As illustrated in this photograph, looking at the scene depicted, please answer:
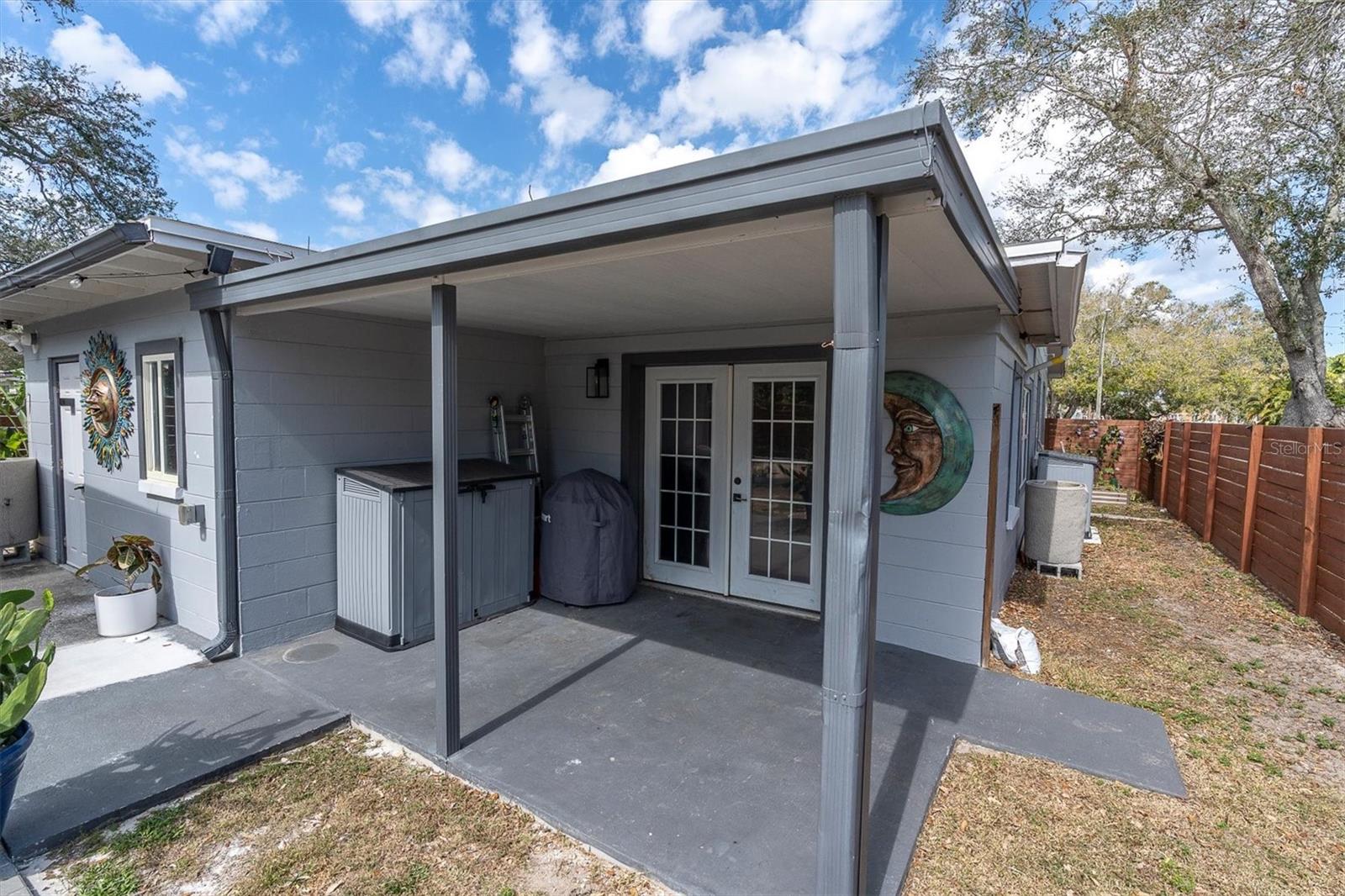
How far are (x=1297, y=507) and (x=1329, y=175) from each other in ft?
16.9

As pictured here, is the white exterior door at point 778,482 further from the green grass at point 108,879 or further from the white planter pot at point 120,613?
the white planter pot at point 120,613

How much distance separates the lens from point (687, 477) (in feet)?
17.0

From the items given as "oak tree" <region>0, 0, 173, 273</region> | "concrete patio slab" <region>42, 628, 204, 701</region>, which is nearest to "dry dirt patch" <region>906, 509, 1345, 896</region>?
"concrete patio slab" <region>42, 628, 204, 701</region>

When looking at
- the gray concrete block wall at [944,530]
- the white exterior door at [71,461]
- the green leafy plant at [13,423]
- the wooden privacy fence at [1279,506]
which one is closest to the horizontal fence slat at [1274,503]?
the wooden privacy fence at [1279,506]

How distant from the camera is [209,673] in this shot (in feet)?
11.6

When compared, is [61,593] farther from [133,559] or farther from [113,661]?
[113,661]

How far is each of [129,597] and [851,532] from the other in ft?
15.6

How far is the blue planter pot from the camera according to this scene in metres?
2.07

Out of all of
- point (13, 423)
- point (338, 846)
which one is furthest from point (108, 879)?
point (13, 423)

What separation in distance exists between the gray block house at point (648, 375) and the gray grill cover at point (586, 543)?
57 centimetres

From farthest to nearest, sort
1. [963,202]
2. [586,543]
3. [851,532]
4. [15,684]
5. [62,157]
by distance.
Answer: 1. [62,157]
2. [586,543]
3. [15,684]
4. [963,202]
5. [851,532]

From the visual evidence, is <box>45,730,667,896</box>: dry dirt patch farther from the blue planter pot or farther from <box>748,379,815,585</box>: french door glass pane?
<box>748,379,815,585</box>: french door glass pane

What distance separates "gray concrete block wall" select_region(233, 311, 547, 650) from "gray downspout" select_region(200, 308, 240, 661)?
38 mm

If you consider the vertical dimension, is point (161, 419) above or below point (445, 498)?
above
